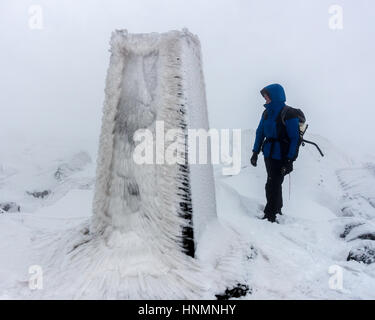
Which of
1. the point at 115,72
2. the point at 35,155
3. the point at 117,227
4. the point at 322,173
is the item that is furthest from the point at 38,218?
the point at 35,155

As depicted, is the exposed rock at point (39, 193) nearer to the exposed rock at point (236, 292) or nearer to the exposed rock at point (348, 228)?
the exposed rock at point (348, 228)

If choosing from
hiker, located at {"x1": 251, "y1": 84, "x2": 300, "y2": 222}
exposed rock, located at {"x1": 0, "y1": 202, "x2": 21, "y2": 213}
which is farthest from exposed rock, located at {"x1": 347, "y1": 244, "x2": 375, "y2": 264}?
exposed rock, located at {"x1": 0, "y1": 202, "x2": 21, "y2": 213}

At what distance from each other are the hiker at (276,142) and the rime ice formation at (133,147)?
1629 mm

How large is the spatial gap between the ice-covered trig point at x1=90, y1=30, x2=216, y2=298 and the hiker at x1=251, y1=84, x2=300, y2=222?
5.25 feet

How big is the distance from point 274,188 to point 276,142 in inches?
18.1

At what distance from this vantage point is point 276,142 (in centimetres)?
370

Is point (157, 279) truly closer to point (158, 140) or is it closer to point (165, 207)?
point (165, 207)

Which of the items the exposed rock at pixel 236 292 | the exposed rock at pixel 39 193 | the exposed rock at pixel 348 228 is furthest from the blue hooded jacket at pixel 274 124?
the exposed rock at pixel 39 193

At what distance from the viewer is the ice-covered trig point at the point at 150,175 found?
5.79ft

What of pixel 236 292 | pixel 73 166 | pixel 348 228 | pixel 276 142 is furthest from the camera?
pixel 73 166

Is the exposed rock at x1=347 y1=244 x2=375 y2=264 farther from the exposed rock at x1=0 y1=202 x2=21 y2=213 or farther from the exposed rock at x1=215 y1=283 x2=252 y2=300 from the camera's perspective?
the exposed rock at x1=0 y1=202 x2=21 y2=213

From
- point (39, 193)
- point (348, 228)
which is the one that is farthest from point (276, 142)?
point (39, 193)

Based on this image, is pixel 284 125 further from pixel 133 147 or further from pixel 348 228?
pixel 133 147

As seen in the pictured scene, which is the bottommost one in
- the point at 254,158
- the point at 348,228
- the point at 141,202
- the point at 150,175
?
the point at 348,228
